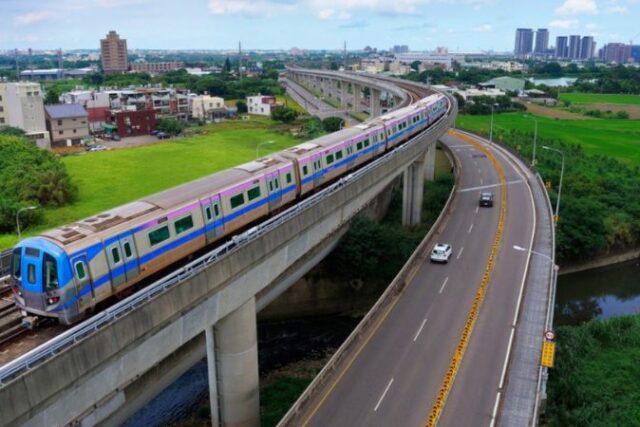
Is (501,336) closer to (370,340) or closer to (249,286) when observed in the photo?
(370,340)

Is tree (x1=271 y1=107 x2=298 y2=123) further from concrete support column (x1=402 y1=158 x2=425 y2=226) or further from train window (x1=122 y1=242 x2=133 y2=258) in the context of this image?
train window (x1=122 y1=242 x2=133 y2=258)

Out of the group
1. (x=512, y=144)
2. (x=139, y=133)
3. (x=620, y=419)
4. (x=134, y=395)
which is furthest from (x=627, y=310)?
(x=139, y=133)

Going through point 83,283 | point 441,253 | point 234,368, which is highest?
point 83,283

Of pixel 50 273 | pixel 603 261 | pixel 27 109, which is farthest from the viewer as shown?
pixel 27 109

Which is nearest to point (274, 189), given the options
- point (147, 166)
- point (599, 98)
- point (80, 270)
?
point (80, 270)

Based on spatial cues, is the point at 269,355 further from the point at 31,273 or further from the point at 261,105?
the point at 261,105

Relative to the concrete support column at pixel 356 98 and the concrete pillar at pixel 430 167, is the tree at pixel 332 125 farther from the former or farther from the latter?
the concrete pillar at pixel 430 167
